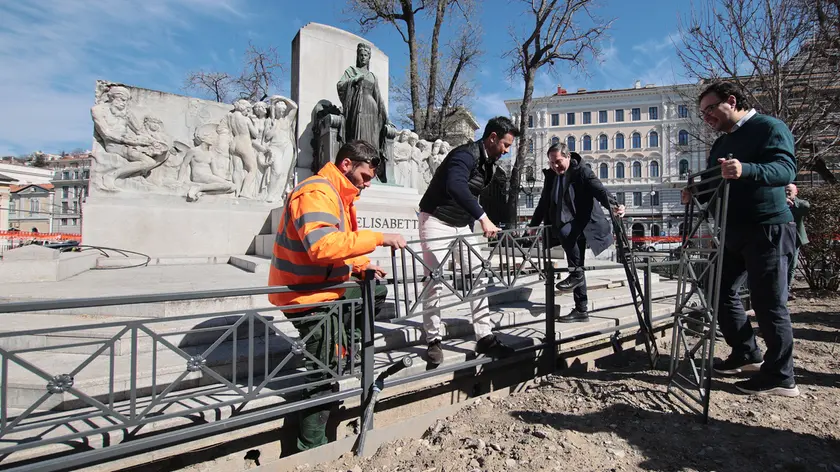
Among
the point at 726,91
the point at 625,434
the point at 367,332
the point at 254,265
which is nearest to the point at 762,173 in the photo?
the point at 726,91

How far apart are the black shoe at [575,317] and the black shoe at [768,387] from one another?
1.42 metres

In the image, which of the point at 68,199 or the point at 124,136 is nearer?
the point at 124,136

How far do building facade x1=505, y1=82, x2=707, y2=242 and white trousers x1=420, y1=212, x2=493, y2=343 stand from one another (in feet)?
142

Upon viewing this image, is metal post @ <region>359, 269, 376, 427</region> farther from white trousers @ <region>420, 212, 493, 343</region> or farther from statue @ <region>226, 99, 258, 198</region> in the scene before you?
statue @ <region>226, 99, 258, 198</region>

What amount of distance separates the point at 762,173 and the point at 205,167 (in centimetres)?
867

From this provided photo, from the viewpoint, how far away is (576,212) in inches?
161

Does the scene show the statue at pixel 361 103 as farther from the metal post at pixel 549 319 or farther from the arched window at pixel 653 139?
the arched window at pixel 653 139

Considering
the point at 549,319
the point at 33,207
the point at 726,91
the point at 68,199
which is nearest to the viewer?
the point at 726,91

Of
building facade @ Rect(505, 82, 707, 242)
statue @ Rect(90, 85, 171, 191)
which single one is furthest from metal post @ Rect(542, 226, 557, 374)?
building facade @ Rect(505, 82, 707, 242)

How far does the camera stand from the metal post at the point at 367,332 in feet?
8.08

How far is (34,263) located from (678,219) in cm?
5059

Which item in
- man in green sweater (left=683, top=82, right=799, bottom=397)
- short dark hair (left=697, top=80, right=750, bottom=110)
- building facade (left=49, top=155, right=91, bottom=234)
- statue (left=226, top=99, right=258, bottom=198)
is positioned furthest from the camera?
building facade (left=49, top=155, right=91, bottom=234)

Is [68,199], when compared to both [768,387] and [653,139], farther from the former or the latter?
[768,387]

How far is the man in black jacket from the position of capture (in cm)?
400
